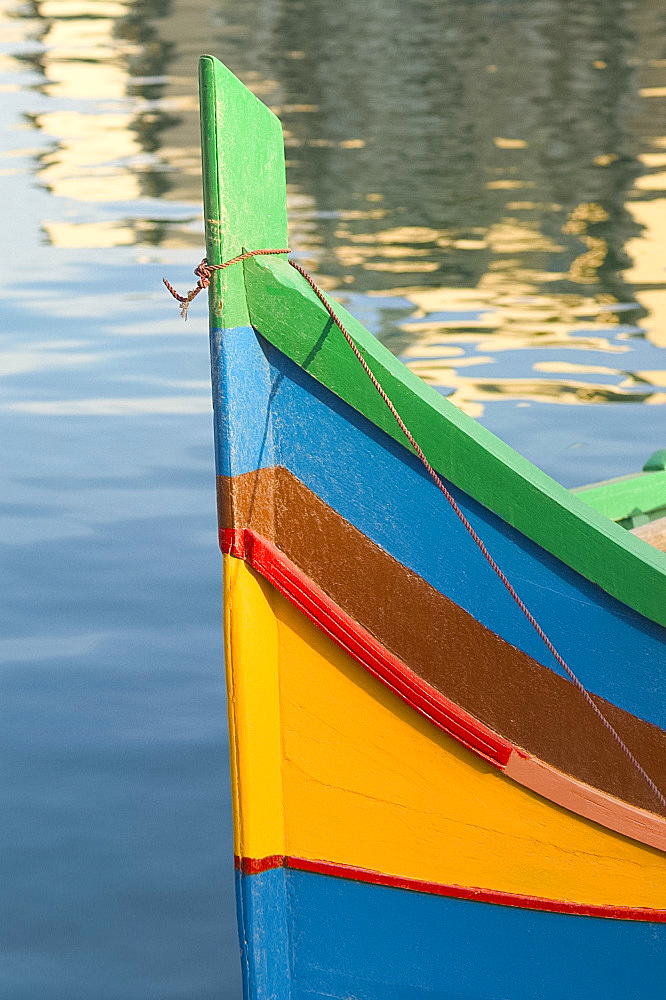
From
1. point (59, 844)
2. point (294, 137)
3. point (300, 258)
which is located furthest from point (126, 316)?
point (294, 137)

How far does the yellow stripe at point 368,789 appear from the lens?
81.4 inches

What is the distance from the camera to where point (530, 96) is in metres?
16.4

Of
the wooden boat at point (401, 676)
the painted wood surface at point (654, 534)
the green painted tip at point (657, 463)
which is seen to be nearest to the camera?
the wooden boat at point (401, 676)

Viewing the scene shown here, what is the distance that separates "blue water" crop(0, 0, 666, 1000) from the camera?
3.43 metres

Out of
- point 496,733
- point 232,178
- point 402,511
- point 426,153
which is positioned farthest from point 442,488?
point 426,153

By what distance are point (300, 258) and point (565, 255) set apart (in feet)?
6.13

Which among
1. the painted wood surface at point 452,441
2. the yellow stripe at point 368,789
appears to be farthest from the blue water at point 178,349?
the painted wood surface at point 452,441

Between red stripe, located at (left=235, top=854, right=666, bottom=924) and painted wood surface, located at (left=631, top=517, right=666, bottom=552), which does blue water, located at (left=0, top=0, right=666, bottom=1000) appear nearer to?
red stripe, located at (left=235, top=854, right=666, bottom=924)

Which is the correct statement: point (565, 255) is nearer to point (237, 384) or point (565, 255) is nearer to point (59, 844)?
point (59, 844)

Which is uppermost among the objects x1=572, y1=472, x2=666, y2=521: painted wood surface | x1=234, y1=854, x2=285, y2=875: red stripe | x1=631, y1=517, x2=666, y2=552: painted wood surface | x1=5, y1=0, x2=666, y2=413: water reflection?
x1=234, y1=854, x2=285, y2=875: red stripe

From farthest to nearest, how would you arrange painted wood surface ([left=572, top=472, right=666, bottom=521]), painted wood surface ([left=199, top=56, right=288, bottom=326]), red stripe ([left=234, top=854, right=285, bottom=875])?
1. painted wood surface ([left=572, top=472, right=666, bottom=521])
2. red stripe ([left=234, top=854, right=285, bottom=875])
3. painted wood surface ([left=199, top=56, right=288, bottom=326])

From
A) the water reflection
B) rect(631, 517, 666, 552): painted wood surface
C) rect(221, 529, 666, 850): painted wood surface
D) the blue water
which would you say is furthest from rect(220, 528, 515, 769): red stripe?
the water reflection

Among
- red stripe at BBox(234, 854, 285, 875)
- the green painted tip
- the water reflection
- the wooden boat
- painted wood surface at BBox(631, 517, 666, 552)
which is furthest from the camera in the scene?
the water reflection

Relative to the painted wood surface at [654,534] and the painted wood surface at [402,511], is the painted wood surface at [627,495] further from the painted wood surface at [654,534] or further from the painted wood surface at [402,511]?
the painted wood surface at [402,511]
